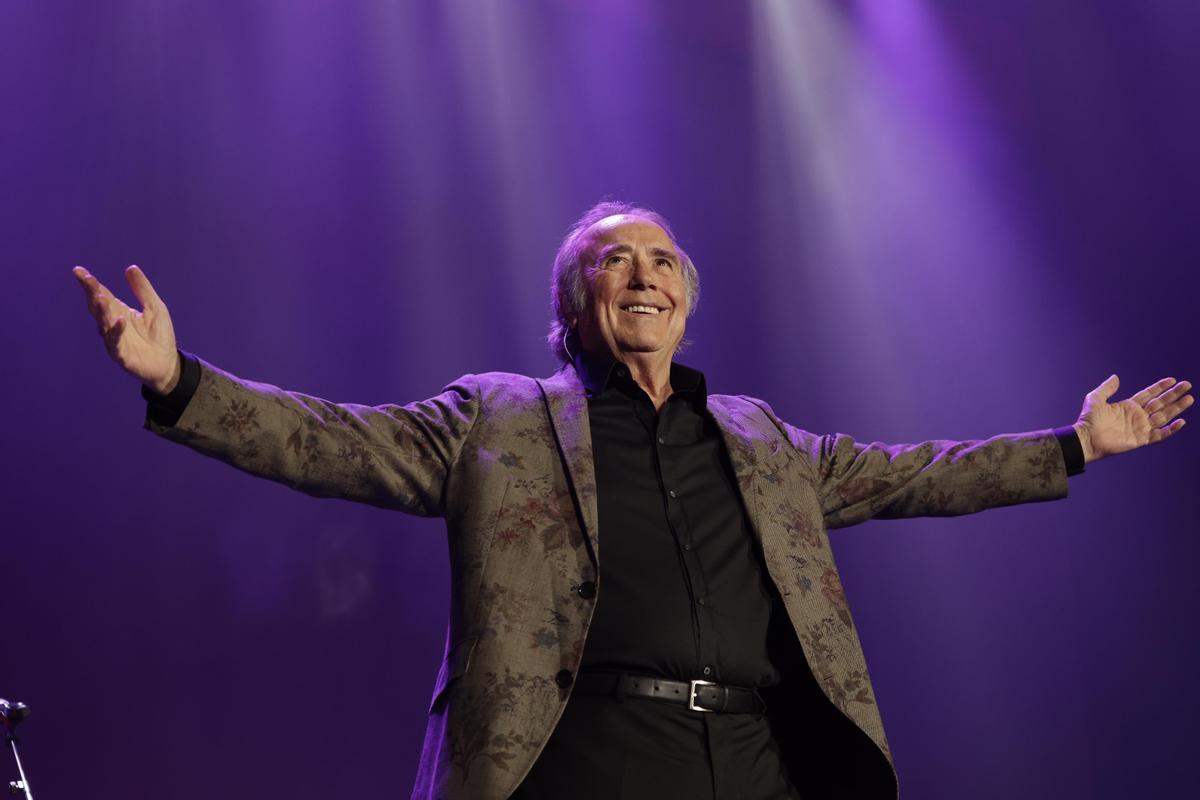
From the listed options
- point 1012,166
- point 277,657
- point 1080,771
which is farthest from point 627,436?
point 1012,166

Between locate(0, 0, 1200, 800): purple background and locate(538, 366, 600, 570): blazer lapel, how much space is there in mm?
1641

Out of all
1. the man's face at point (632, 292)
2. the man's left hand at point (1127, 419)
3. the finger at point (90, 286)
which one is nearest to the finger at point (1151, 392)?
the man's left hand at point (1127, 419)

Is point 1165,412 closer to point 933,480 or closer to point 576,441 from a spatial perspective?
point 933,480

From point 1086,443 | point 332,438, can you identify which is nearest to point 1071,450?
Result: point 1086,443

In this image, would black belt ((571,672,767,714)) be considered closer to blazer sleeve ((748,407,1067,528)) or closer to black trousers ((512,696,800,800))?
black trousers ((512,696,800,800))

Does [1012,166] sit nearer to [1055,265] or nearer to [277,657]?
[1055,265]

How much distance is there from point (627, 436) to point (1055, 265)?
2449mm

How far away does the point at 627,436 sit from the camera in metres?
1.92

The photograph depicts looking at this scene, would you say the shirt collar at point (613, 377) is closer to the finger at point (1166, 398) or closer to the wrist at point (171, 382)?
the wrist at point (171, 382)

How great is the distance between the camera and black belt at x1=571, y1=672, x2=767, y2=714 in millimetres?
1605

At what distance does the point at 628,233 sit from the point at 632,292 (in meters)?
0.17

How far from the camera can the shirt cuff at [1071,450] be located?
6.94 feet

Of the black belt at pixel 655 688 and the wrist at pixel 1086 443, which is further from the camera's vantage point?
the wrist at pixel 1086 443

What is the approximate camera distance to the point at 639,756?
61.6 inches
